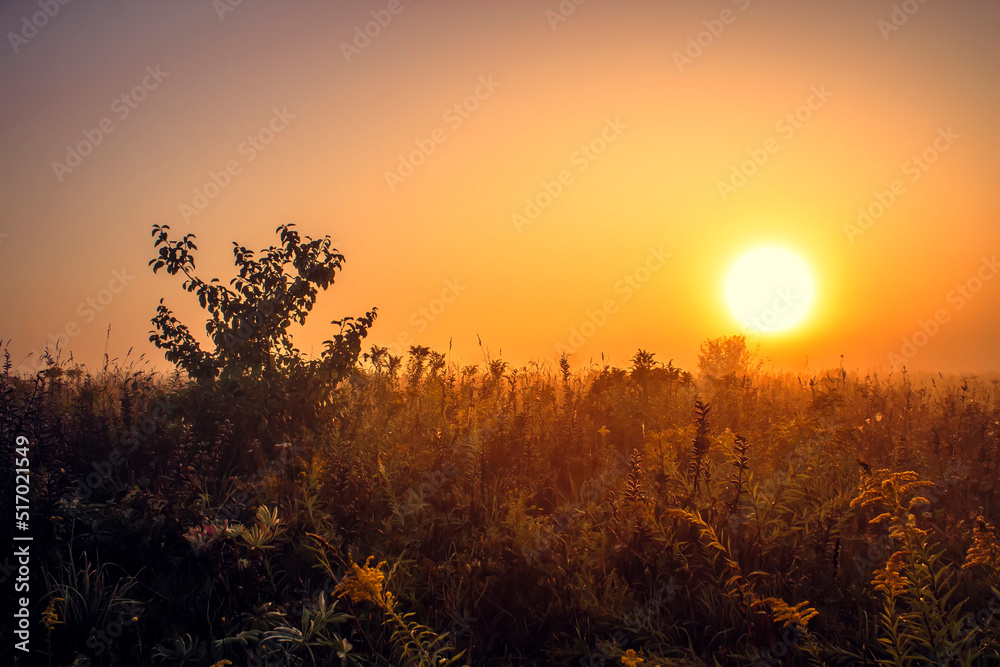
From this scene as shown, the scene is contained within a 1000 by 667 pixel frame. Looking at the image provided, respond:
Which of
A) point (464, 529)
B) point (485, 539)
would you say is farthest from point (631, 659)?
point (464, 529)

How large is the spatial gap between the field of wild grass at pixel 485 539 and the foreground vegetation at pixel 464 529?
0.07 ft

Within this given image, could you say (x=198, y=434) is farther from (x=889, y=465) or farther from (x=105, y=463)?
(x=889, y=465)

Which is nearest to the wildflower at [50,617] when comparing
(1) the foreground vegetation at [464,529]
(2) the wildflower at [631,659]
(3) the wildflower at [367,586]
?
(1) the foreground vegetation at [464,529]

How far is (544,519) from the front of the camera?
401 cm

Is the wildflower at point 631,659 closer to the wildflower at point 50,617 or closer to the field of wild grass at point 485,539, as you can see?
the field of wild grass at point 485,539

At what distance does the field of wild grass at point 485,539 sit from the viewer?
2854 millimetres

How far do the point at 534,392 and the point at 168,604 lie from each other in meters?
5.03

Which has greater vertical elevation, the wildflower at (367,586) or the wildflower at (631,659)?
the wildflower at (367,586)

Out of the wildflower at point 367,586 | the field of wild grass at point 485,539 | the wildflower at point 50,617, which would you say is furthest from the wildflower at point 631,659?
the wildflower at point 50,617

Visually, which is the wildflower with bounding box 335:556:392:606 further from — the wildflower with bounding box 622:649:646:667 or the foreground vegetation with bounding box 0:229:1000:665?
the wildflower with bounding box 622:649:646:667

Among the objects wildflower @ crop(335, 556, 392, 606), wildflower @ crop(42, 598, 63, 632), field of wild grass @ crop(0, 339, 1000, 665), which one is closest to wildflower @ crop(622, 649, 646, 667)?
field of wild grass @ crop(0, 339, 1000, 665)

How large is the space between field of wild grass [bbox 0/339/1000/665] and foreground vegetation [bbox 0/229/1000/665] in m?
0.02

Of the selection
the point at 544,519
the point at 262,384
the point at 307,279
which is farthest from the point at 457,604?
the point at 307,279

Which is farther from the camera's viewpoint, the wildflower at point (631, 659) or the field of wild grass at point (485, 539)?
the field of wild grass at point (485, 539)
